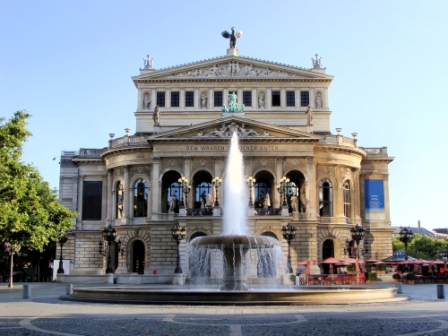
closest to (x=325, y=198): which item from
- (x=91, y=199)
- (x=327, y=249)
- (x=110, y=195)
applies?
(x=327, y=249)

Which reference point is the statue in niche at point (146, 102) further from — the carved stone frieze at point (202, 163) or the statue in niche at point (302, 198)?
the statue in niche at point (302, 198)

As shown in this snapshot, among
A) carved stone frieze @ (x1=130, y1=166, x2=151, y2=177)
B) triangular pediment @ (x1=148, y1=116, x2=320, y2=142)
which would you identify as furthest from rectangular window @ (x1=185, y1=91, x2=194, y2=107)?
carved stone frieze @ (x1=130, y1=166, x2=151, y2=177)

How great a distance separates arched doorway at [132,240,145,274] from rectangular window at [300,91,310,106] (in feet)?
71.4

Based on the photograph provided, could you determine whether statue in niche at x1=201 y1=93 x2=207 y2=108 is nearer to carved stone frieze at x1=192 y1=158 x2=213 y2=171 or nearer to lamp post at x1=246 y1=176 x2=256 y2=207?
carved stone frieze at x1=192 y1=158 x2=213 y2=171

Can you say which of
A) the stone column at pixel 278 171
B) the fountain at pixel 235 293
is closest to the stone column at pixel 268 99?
the stone column at pixel 278 171

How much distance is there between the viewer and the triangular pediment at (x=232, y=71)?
2522 inches

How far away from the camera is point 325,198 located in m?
58.9

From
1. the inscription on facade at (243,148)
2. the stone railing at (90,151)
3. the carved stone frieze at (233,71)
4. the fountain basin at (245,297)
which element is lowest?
the fountain basin at (245,297)

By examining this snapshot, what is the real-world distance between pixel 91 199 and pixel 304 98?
24.0m

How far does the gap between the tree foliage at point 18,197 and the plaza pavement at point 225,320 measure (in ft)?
42.8

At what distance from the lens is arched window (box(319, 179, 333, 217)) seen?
5847 centimetres

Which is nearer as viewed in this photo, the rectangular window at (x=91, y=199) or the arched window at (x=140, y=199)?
the arched window at (x=140, y=199)

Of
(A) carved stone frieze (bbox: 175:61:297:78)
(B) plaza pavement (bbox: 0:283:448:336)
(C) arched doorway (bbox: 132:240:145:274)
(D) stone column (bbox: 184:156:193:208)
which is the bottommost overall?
(B) plaza pavement (bbox: 0:283:448:336)

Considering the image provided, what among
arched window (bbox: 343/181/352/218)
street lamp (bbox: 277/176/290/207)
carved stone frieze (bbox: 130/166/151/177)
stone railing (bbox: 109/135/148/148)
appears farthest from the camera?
arched window (bbox: 343/181/352/218)
